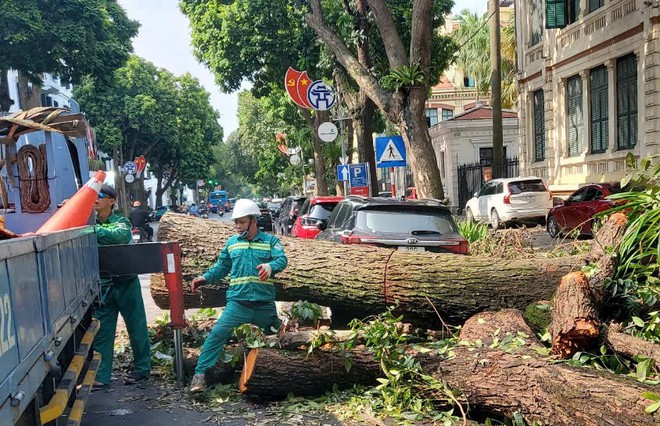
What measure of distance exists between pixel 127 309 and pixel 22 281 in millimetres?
3281

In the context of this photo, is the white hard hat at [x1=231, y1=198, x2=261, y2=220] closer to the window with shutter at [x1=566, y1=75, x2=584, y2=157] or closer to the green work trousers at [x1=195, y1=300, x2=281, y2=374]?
the green work trousers at [x1=195, y1=300, x2=281, y2=374]

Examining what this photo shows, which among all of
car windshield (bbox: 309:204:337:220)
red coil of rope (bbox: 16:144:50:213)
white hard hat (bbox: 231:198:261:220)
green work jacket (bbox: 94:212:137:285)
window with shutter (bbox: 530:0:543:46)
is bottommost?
car windshield (bbox: 309:204:337:220)

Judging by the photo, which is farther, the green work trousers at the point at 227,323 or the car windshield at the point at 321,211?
the car windshield at the point at 321,211

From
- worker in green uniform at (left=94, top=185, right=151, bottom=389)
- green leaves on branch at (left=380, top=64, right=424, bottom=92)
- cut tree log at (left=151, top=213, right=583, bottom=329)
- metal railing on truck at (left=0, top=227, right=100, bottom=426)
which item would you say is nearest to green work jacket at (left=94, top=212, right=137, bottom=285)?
worker in green uniform at (left=94, top=185, right=151, bottom=389)

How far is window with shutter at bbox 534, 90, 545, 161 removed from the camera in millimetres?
22859

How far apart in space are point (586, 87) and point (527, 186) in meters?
3.55

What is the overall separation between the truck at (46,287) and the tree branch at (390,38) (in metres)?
6.33

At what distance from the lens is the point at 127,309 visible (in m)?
5.84

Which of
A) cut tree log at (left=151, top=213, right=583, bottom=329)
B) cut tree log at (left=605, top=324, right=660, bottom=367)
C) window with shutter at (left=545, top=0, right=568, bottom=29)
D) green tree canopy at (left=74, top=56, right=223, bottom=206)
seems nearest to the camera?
cut tree log at (left=605, top=324, right=660, bottom=367)

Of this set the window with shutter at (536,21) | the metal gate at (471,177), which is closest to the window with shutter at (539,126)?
the window with shutter at (536,21)

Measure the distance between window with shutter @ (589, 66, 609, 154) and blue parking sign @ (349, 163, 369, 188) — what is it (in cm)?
724

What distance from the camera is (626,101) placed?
17625 mm

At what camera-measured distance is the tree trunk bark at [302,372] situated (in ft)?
16.1

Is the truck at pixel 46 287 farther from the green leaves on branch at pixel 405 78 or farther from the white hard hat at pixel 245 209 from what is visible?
the green leaves on branch at pixel 405 78
